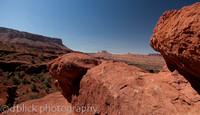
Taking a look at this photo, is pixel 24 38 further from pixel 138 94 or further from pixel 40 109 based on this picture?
pixel 138 94

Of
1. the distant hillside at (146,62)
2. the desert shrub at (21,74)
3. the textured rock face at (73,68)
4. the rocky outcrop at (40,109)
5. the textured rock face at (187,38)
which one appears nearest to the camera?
the textured rock face at (187,38)

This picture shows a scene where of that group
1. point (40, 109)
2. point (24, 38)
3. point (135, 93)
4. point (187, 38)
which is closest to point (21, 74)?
point (40, 109)

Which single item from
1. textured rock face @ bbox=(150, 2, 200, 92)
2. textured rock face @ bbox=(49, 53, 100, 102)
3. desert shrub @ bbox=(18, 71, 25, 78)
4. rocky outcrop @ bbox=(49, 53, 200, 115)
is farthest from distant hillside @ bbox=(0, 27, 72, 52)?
textured rock face @ bbox=(150, 2, 200, 92)

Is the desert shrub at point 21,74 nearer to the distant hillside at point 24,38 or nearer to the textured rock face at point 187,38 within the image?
the textured rock face at point 187,38

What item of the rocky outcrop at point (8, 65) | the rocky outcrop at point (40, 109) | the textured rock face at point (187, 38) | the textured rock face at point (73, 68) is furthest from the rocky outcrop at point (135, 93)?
the rocky outcrop at point (8, 65)

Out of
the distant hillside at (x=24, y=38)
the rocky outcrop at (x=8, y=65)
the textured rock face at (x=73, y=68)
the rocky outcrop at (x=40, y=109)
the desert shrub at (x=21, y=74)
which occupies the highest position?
the distant hillside at (x=24, y=38)

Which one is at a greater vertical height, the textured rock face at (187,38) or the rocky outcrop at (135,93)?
the textured rock face at (187,38)

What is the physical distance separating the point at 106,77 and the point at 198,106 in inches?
113

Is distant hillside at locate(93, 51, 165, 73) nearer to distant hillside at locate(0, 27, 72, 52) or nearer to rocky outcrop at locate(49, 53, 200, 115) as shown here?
rocky outcrop at locate(49, 53, 200, 115)

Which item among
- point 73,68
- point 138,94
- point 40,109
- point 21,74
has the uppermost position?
point 73,68

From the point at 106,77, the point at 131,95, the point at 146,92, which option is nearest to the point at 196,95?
the point at 146,92

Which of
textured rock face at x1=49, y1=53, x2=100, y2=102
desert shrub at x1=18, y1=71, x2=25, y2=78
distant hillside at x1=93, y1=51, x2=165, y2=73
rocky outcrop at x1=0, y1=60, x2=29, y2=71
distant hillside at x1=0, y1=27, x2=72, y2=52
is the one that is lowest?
distant hillside at x1=93, y1=51, x2=165, y2=73

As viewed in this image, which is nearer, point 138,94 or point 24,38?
point 138,94

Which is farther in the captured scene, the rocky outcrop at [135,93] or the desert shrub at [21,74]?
the desert shrub at [21,74]
